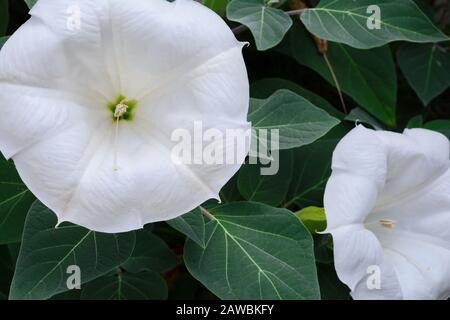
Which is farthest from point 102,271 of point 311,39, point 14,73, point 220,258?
point 311,39

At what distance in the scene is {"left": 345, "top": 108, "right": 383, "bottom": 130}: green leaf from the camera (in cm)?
121

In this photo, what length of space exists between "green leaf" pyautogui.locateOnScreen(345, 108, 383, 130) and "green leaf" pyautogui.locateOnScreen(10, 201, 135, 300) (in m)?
0.44

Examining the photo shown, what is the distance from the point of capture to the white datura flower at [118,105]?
82cm

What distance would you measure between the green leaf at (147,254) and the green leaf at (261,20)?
31 centimetres

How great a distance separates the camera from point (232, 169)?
2.80 feet

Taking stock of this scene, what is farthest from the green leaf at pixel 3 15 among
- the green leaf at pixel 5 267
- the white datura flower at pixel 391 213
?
the white datura flower at pixel 391 213

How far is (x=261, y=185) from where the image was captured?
116 centimetres

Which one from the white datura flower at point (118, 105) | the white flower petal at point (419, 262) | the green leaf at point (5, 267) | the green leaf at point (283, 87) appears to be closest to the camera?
the white datura flower at point (118, 105)

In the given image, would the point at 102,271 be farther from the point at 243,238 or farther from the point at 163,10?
the point at 163,10

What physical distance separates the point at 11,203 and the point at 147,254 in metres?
0.20

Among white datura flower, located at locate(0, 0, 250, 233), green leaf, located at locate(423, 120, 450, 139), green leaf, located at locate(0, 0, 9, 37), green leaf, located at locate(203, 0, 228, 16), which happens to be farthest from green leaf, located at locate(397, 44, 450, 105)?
green leaf, located at locate(0, 0, 9, 37)

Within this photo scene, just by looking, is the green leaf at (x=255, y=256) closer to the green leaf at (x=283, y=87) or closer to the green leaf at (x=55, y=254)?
the green leaf at (x=55, y=254)

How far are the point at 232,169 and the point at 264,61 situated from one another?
56 cm

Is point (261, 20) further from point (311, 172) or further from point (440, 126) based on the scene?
point (440, 126)
